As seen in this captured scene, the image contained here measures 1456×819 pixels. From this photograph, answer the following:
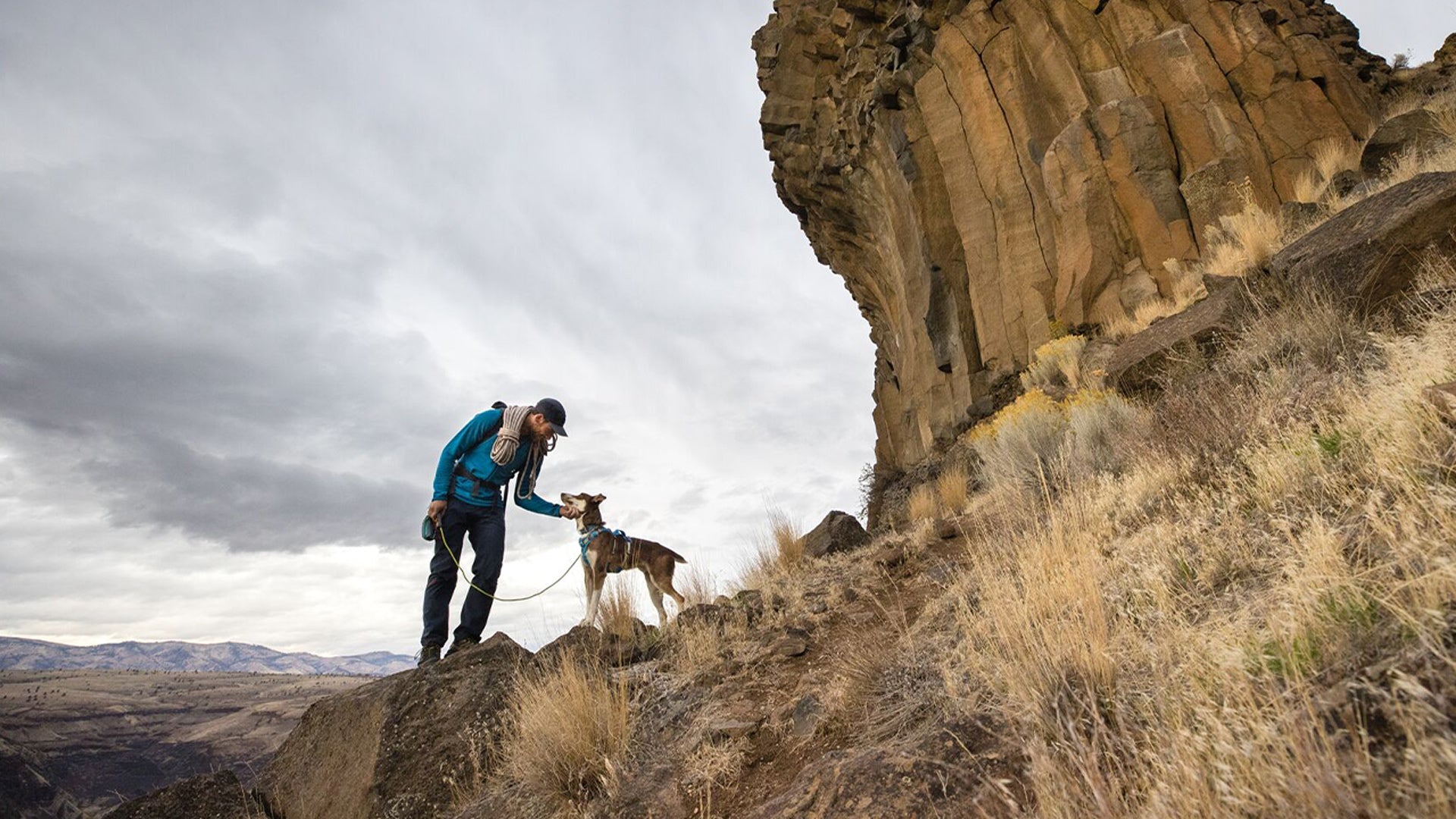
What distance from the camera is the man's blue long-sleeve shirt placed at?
6.02 m

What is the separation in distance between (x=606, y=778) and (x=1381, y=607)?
3.30 meters

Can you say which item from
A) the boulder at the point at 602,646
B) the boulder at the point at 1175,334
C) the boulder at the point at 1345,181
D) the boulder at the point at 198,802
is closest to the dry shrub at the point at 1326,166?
the boulder at the point at 1345,181

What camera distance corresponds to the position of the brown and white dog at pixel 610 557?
300 inches

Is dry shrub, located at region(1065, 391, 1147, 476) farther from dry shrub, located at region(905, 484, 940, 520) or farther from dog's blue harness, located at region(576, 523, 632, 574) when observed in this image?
dog's blue harness, located at region(576, 523, 632, 574)

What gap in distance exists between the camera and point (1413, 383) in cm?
293

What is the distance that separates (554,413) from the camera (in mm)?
6707

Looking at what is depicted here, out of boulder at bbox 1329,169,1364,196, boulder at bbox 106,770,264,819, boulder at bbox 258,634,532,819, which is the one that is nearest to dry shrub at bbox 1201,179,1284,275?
boulder at bbox 1329,169,1364,196

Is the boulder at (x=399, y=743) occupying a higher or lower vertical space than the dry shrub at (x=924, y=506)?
lower

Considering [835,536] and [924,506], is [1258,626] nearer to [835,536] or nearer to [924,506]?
[835,536]

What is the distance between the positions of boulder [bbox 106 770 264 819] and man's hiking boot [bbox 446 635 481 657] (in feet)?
5.41

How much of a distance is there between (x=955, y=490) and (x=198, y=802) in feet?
31.4

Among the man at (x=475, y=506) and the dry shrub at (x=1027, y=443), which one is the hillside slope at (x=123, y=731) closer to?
the man at (x=475, y=506)

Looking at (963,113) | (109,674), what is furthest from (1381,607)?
(109,674)

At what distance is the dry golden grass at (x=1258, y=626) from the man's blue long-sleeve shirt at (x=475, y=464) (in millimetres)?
4125
